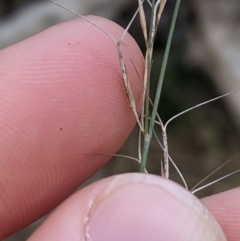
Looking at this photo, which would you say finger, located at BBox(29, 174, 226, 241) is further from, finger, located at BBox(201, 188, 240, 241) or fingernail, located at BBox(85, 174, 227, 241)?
finger, located at BBox(201, 188, 240, 241)

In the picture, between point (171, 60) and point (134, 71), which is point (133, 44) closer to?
point (134, 71)

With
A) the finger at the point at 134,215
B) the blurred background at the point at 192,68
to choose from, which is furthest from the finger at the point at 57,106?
the blurred background at the point at 192,68

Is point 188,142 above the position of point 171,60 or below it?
below

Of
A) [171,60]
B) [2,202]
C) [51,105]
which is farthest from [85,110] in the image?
[171,60]

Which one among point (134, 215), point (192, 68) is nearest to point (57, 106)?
point (134, 215)

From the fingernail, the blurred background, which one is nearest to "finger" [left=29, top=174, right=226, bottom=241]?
the fingernail

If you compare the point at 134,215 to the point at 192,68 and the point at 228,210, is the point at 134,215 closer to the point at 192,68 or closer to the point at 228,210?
the point at 228,210

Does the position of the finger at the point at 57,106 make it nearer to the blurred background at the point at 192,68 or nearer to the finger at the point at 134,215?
the finger at the point at 134,215
